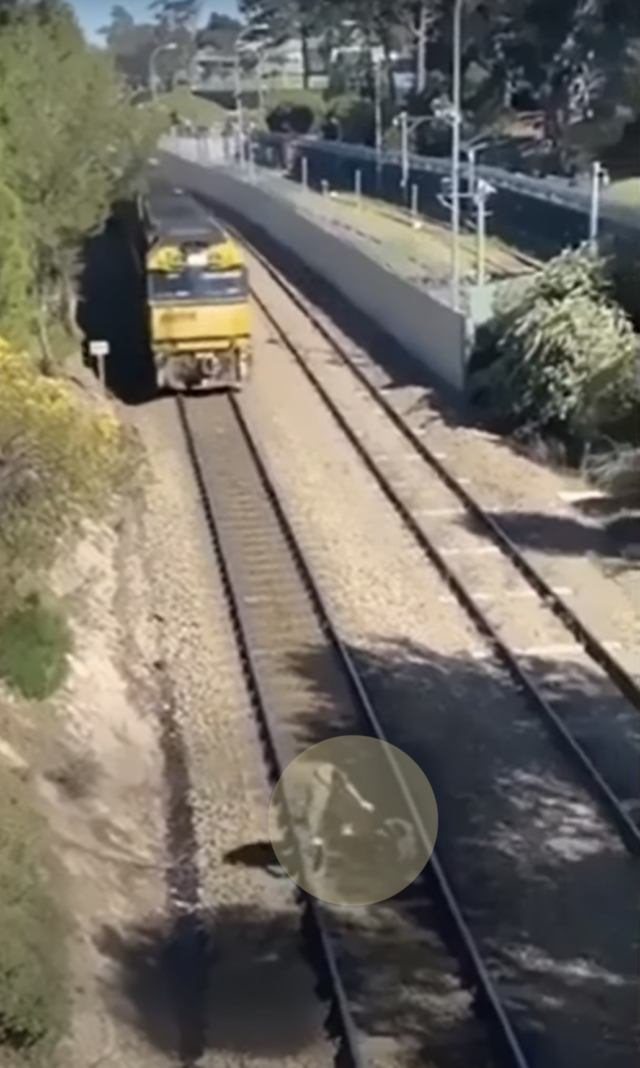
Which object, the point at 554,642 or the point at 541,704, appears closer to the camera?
the point at 541,704

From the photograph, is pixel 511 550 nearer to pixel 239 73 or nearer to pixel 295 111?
pixel 239 73

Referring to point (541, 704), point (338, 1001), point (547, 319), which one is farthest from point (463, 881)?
point (547, 319)

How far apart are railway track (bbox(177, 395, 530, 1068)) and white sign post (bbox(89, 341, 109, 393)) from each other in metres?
1.21

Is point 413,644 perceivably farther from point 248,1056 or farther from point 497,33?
point 497,33

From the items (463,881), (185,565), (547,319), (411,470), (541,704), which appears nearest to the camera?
(463,881)

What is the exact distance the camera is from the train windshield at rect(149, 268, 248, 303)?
22453 mm

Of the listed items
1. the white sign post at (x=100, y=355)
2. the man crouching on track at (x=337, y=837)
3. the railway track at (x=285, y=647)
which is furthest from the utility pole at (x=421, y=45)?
the man crouching on track at (x=337, y=837)

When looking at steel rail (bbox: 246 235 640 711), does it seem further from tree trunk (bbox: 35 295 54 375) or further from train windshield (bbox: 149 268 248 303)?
tree trunk (bbox: 35 295 54 375)

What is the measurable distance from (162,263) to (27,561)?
32.1 ft

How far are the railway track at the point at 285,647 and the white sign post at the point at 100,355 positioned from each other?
121 centimetres

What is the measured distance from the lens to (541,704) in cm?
1275

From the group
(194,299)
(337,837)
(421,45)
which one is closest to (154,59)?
(194,299)

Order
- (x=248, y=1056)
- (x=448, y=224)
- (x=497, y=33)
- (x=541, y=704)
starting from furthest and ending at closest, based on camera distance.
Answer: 1. (x=448, y=224)
2. (x=497, y=33)
3. (x=541, y=704)
4. (x=248, y=1056)

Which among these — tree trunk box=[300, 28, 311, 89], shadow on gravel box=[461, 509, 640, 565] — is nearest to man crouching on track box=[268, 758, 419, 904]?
shadow on gravel box=[461, 509, 640, 565]
